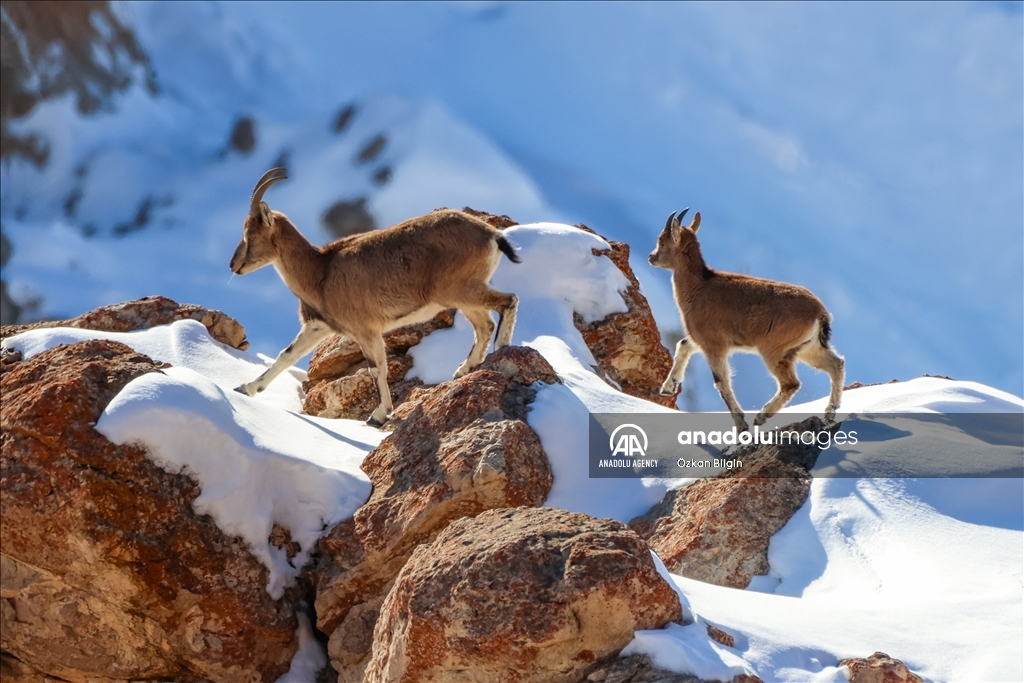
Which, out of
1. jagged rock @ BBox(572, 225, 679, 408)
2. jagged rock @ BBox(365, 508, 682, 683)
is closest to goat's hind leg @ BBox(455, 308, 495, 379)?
jagged rock @ BBox(572, 225, 679, 408)

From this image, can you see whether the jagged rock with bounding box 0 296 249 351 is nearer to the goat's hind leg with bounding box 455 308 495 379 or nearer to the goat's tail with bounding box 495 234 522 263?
→ the goat's hind leg with bounding box 455 308 495 379

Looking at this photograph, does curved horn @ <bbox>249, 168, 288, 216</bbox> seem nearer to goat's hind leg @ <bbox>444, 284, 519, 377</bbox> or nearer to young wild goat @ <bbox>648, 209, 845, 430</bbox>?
goat's hind leg @ <bbox>444, 284, 519, 377</bbox>

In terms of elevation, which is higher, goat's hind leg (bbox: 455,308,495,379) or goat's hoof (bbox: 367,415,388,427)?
goat's hind leg (bbox: 455,308,495,379)

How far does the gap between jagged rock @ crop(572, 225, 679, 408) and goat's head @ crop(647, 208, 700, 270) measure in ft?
8.32

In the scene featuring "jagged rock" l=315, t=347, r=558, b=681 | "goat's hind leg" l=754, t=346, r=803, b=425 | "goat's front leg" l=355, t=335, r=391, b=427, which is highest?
"goat's hind leg" l=754, t=346, r=803, b=425

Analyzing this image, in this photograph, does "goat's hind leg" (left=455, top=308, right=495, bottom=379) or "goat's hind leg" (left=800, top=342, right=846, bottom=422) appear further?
"goat's hind leg" (left=455, top=308, right=495, bottom=379)

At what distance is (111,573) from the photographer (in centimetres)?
670

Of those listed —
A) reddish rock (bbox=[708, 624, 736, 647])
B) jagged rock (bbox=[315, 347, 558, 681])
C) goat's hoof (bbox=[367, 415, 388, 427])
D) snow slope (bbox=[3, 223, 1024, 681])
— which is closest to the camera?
reddish rock (bbox=[708, 624, 736, 647])

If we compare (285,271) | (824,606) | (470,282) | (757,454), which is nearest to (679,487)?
(757,454)

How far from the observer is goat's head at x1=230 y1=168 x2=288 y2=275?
34.3 ft

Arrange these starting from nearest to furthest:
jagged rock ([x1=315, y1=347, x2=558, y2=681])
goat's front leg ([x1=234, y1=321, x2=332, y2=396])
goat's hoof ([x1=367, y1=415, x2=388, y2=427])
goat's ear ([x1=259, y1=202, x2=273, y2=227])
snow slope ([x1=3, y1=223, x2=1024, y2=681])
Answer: snow slope ([x1=3, y1=223, x2=1024, y2=681]) → jagged rock ([x1=315, y1=347, x2=558, y2=681]) → goat's hoof ([x1=367, y1=415, x2=388, y2=427]) → goat's front leg ([x1=234, y1=321, x2=332, y2=396]) → goat's ear ([x1=259, y1=202, x2=273, y2=227])

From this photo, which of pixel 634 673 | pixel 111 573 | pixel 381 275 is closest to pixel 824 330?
pixel 381 275

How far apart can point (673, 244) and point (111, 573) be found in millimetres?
6597

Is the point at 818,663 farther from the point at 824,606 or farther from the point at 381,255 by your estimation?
the point at 381,255
